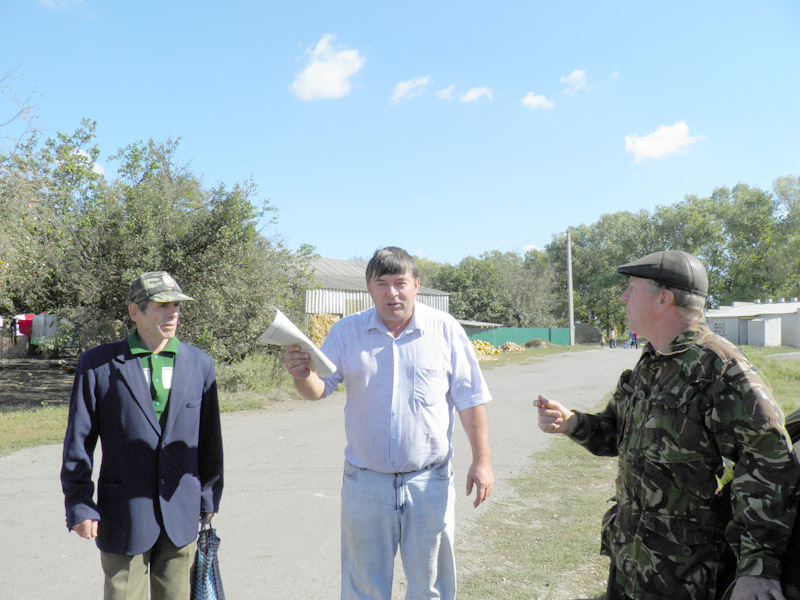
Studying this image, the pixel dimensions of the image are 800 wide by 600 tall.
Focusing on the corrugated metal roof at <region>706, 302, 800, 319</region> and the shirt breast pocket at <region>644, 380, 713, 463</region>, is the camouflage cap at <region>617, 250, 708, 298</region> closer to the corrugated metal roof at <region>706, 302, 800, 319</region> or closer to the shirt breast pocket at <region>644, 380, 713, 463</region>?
the shirt breast pocket at <region>644, 380, 713, 463</region>

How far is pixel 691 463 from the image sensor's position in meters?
2.07

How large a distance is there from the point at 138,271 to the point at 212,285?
1.54m

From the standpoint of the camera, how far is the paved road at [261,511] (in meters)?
4.18

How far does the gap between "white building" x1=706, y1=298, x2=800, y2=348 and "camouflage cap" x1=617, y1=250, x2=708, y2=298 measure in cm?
4533

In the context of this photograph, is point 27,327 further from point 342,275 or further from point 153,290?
point 153,290

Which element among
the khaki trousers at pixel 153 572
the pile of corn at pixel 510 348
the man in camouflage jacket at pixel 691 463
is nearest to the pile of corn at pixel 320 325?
the pile of corn at pixel 510 348

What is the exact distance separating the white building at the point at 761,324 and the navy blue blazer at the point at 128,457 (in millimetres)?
45985

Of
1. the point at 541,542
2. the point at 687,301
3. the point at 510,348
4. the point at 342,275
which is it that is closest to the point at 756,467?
the point at 687,301

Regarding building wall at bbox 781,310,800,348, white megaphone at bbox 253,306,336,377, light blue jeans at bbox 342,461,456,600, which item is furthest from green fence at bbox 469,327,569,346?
white megaphone at bbox 253,306,336,377

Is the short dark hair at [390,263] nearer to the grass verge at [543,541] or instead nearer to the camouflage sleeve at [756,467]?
the camouflage sleeve at [756,467]

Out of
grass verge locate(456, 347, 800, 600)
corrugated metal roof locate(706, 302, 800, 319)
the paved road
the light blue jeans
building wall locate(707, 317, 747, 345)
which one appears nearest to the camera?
the light blue jeans

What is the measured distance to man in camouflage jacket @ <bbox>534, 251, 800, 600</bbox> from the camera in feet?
6.02

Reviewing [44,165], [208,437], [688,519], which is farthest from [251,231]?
[688,519]

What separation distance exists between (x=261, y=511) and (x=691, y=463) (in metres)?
4.70
